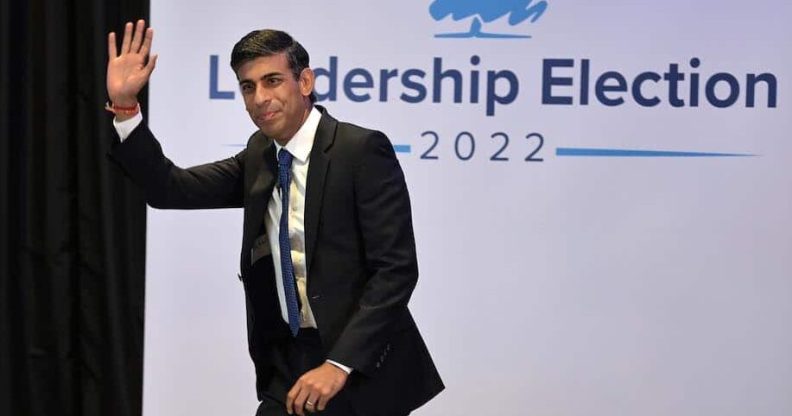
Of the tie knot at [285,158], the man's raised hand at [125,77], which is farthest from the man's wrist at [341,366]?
the man's raised hand at [125,77]

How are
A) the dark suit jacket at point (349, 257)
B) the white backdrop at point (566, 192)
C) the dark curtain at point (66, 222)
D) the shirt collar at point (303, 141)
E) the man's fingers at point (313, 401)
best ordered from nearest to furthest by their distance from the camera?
the man's fingers at point (313, 401) < the dark suit jacket at point (349, 257) < the shirt collar at point (303, 141) < the white backdrop at point (566, 192) < the dark curtain at point (66, 222)

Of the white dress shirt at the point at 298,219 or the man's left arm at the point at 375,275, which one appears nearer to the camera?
the man's left arm at the point at 375,275

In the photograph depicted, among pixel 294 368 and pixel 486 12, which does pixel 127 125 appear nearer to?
pixel 294 368

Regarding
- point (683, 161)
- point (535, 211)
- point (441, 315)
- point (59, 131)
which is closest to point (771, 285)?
point (683, 161)

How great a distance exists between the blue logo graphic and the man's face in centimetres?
150

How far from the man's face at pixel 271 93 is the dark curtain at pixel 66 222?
5.82 feet

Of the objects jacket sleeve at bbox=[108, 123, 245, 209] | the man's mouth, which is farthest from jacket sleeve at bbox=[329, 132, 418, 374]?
jacket sleeve at bbox=[108, 123, 245, 209]

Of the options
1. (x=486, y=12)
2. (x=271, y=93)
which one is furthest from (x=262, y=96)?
(x=486, y=12)

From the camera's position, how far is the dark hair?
249 cm

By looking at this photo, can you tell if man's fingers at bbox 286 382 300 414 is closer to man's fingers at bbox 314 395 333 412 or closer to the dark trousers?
man's fingers at bbox 314 395 333 412

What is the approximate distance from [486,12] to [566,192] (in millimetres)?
678

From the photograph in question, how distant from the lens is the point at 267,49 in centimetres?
249

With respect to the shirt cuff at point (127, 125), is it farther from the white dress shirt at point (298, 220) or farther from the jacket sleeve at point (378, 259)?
the jacket sleeve at point (378, 259)

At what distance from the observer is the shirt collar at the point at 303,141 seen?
8.30 feet
